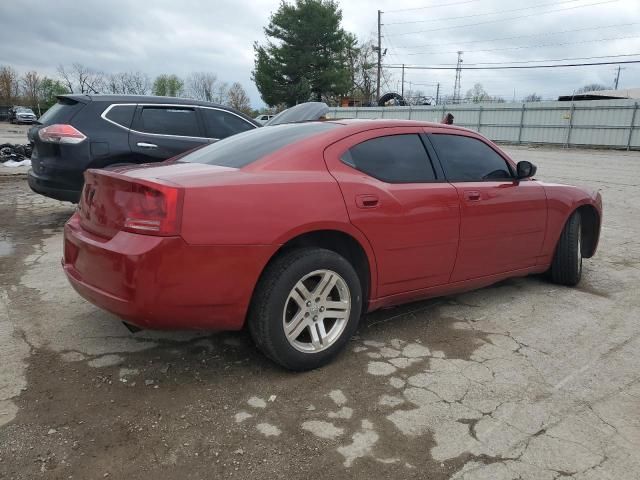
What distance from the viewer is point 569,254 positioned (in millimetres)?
4406

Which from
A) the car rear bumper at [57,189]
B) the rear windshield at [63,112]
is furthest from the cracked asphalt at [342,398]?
the rear windshield at [63,112]

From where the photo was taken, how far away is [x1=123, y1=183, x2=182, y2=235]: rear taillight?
2.40m

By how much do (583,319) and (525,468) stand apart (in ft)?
6.70

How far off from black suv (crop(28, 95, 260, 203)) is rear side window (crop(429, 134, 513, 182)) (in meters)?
3.90

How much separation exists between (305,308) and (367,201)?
75 centimetres


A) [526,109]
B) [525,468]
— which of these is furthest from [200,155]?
[526,109]

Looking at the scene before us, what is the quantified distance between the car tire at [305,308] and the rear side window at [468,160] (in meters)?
1.22

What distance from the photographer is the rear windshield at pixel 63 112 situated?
5.91 metres

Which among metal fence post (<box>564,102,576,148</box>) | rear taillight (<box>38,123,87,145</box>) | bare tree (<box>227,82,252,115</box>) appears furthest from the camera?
bare tree (<box>227,82,252,115</box>)

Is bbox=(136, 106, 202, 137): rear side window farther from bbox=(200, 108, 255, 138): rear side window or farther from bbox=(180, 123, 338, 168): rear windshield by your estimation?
bbox=(180, 123, 338, 168): rear windshield

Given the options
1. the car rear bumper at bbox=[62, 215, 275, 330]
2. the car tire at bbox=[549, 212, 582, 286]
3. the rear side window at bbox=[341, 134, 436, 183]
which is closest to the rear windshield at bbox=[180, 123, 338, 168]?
the rear side window at bbox=[341, 134, 436, 183]

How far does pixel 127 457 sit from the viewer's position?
7.06 feet

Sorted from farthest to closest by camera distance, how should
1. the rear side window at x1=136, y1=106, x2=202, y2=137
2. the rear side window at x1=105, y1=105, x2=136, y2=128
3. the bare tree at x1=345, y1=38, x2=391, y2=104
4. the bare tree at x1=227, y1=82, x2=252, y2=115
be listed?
the bare tree at x1=227, y1=82, x2=252, y2=115 → the bare tree at x1=345, y1=38, x2=391, y2=104 → the rear side window at x1=136, y1=106, x2=202, y2=137 → the rear side window at x1=105, y1=105, x2=136, y2=128

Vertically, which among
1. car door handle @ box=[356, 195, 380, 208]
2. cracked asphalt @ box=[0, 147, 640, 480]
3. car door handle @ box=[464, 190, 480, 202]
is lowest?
cracked asphalt @ box=[0, 147, 640, 480]
